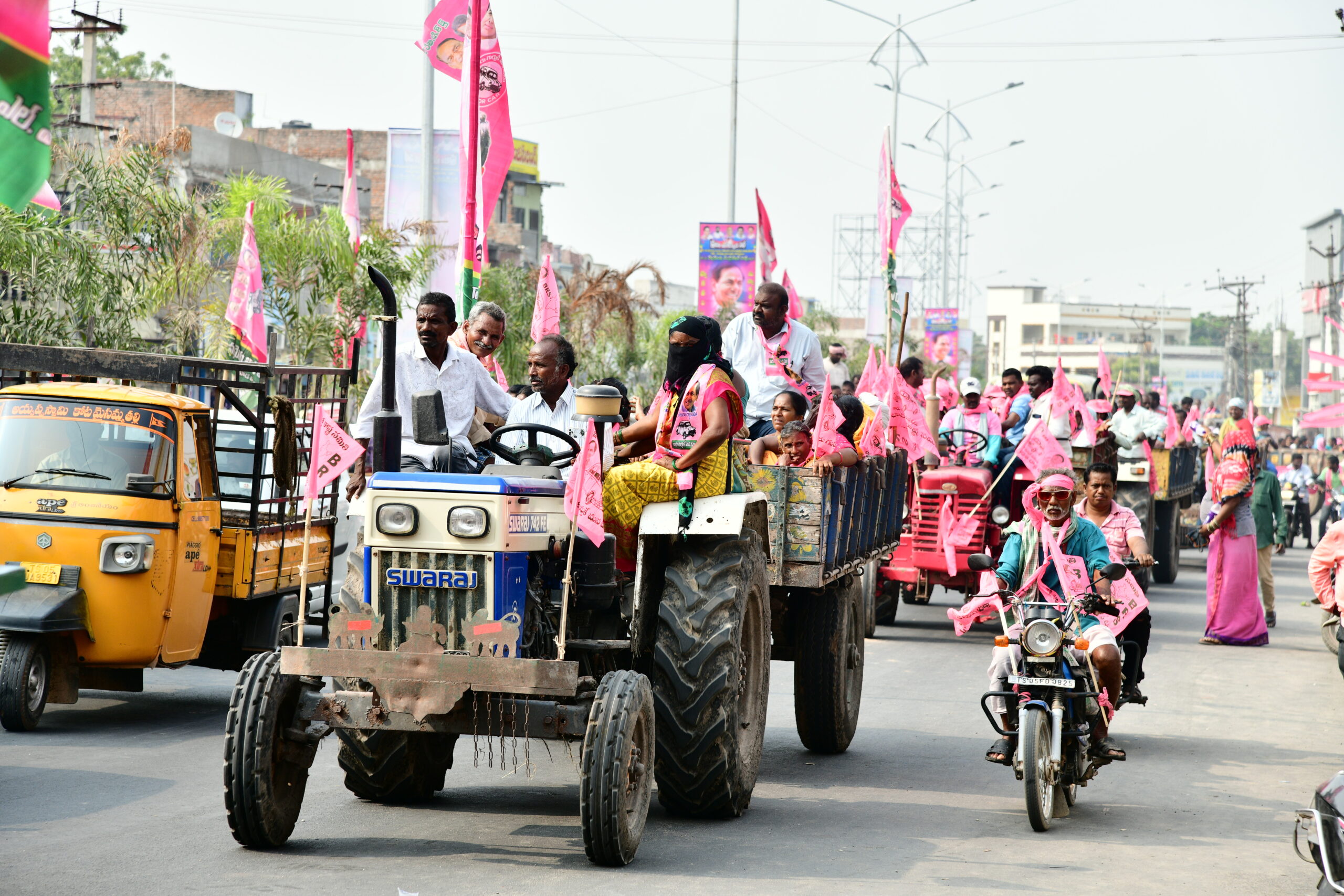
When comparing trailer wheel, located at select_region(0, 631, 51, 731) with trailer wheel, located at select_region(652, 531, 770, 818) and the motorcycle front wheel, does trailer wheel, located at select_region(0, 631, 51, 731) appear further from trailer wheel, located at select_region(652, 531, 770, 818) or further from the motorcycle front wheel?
the motorcycle front wheel

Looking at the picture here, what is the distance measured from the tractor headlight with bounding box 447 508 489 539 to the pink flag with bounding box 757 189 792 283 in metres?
22.7

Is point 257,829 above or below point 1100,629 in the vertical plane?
below

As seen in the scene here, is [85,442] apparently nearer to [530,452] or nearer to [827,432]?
[530,452]

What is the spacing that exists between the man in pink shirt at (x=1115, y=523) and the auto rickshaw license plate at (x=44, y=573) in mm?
6317

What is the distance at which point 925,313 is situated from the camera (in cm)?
5703

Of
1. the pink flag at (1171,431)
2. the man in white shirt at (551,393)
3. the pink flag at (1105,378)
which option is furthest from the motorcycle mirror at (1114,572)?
the pink flag at (1105,378)

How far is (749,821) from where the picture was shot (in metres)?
7.72

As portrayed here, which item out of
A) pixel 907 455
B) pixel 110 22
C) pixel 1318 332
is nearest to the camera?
pixel 907 455

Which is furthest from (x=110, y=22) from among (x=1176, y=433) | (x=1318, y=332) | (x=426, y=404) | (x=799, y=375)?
(x=1318, y=332)

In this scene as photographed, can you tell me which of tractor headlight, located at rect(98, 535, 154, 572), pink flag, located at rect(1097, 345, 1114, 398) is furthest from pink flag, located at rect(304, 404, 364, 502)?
pink flag, located at rect(1097, 345, 1114, 398)

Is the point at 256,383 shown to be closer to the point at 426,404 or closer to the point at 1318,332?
the point at 426,404

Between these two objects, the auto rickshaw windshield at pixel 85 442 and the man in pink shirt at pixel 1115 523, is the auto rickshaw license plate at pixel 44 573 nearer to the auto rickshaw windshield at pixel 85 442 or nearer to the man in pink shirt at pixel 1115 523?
the auto rickshaw windshield at pixel 85 442

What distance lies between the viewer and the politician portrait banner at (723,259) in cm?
3209

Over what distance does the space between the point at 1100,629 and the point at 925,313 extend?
49.3 m
